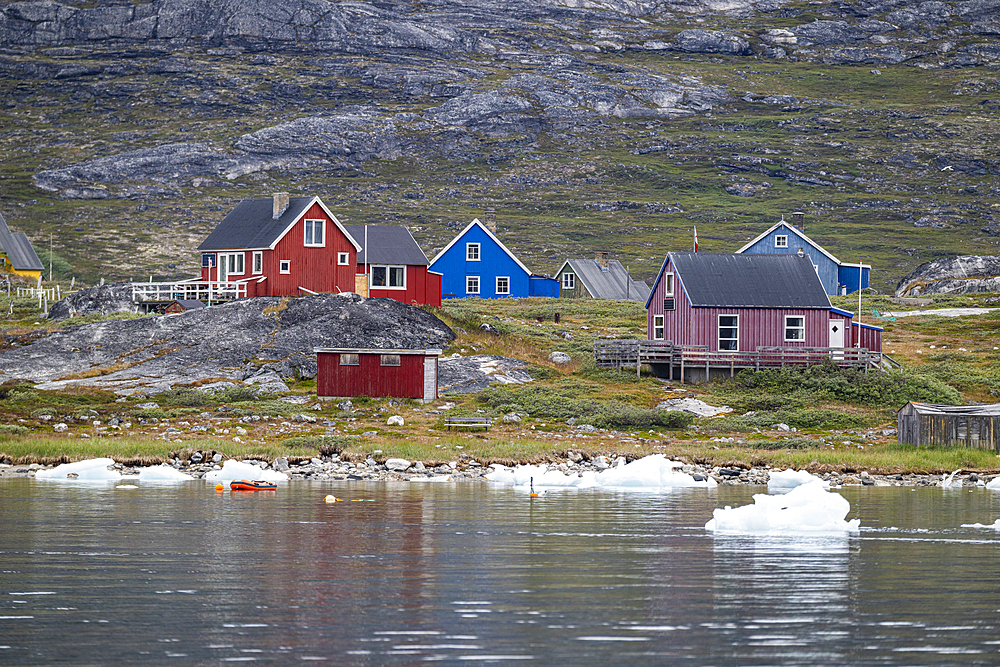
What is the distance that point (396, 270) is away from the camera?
Answer: 230ft

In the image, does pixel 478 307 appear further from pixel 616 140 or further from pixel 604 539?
pixel 616 140

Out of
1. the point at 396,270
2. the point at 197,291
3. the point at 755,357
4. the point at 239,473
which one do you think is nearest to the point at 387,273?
the point at 396,270

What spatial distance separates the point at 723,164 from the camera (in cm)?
18350

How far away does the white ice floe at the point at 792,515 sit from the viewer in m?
23.2

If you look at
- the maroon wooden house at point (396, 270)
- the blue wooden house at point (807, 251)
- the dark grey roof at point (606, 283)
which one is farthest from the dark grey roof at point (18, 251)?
the blue wooden house at point (807, 251)

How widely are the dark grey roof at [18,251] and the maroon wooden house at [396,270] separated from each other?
52.4 metres

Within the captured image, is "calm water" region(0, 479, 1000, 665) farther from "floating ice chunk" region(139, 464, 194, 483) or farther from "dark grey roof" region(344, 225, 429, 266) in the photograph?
"dark grey roof" region(344, 225, 429, 266)

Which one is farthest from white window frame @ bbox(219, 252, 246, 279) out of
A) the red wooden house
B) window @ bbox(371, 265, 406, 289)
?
window @ bbox(371, 265, 406, 289)

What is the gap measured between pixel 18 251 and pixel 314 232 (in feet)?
199

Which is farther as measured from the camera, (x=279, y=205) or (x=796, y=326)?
(x=279, y=205)

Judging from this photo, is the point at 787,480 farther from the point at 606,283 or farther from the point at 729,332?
the point at 606,283

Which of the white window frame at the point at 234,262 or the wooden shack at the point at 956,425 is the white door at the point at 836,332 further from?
the white window frame at the point at 234,262

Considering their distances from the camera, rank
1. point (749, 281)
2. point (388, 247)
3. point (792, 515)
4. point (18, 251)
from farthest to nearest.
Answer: point (18, 251)
point (388, 247)
point (749, 281)
point (792, 515)

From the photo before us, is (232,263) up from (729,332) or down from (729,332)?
up
